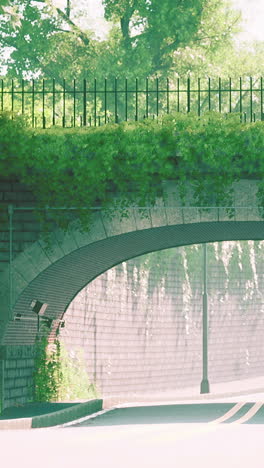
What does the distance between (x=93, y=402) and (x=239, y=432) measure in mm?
7218

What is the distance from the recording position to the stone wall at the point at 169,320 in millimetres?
34594

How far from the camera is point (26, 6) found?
4203 cm

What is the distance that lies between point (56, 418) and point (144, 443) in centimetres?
524

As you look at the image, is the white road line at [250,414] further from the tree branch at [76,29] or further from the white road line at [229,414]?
the tree branch at [76,29]

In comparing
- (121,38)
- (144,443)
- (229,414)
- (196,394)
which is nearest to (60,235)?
(229,414)

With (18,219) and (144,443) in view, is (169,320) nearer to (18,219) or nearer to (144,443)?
(18,219)

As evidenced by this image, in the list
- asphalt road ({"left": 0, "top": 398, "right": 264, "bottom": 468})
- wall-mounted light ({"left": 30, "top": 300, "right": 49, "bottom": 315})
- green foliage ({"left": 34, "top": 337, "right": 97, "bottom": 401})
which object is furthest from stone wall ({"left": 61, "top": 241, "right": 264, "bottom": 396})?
asphalt road ({"left": 0, "top": 398, "right": 264, "bottom": 468})

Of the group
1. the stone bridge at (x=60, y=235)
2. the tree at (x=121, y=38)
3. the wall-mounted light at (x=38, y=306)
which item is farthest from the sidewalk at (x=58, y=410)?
the tree at (x=121, y=38)

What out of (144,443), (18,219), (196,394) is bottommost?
(144,443)

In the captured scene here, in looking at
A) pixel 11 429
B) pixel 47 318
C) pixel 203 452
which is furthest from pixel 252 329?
pixel 203 452

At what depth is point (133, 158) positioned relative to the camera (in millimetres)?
22016

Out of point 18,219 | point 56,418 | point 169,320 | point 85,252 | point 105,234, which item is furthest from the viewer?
point 169,320

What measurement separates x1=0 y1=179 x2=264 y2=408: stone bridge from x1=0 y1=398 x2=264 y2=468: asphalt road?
2.51m

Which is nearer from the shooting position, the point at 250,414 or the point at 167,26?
the point at 250,414
